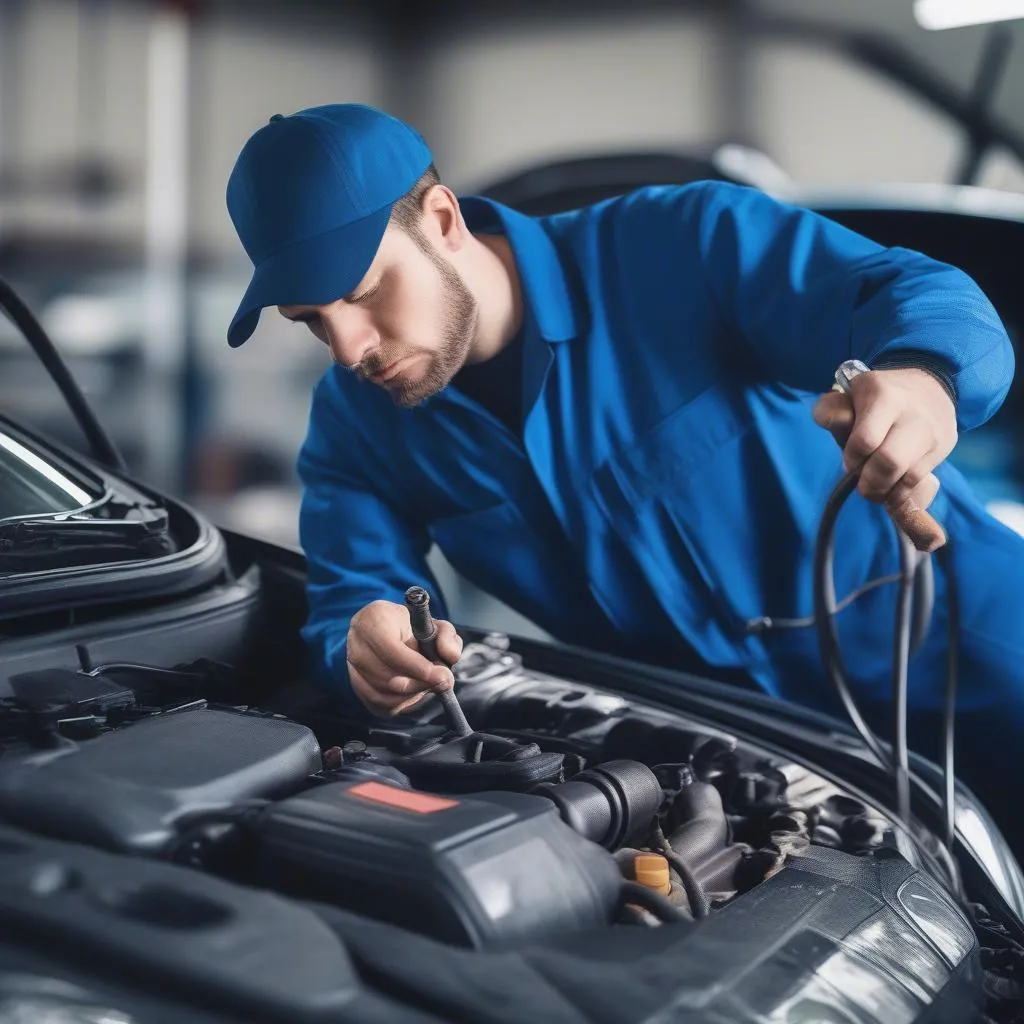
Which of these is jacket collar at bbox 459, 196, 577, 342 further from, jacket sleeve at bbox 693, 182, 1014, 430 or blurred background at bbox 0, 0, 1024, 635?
blurred background at bbox 0, 0, 1024, 635

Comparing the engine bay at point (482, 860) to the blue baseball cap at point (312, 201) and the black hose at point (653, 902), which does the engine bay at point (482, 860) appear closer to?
the black hose at point (653, 902)

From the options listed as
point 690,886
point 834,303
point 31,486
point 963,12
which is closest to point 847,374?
point 834,303

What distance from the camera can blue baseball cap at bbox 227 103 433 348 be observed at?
1140 mm

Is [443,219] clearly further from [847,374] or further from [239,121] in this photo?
[239,121]

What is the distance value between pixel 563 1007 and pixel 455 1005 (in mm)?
58

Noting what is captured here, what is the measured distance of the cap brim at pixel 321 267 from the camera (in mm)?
1138

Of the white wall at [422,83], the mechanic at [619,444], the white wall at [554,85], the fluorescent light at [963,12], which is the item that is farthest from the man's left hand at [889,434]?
Result: the white wall at [554,85]

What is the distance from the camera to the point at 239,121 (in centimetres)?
480

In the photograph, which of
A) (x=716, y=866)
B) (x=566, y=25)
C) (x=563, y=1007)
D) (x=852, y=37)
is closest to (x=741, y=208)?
(x=716, y=866)

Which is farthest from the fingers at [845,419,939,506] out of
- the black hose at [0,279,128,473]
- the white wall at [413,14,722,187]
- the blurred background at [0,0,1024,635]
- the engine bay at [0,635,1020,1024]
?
the white wall at [413,14,722,187]

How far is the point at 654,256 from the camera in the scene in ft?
4.70

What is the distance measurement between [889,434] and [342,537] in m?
0.77

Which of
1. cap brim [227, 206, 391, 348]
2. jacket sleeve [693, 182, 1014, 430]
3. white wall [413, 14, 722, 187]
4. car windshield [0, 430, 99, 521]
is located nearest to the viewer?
jacket sleeve [693, 182, 1014, 430]

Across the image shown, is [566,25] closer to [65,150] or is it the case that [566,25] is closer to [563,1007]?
[65,150]
